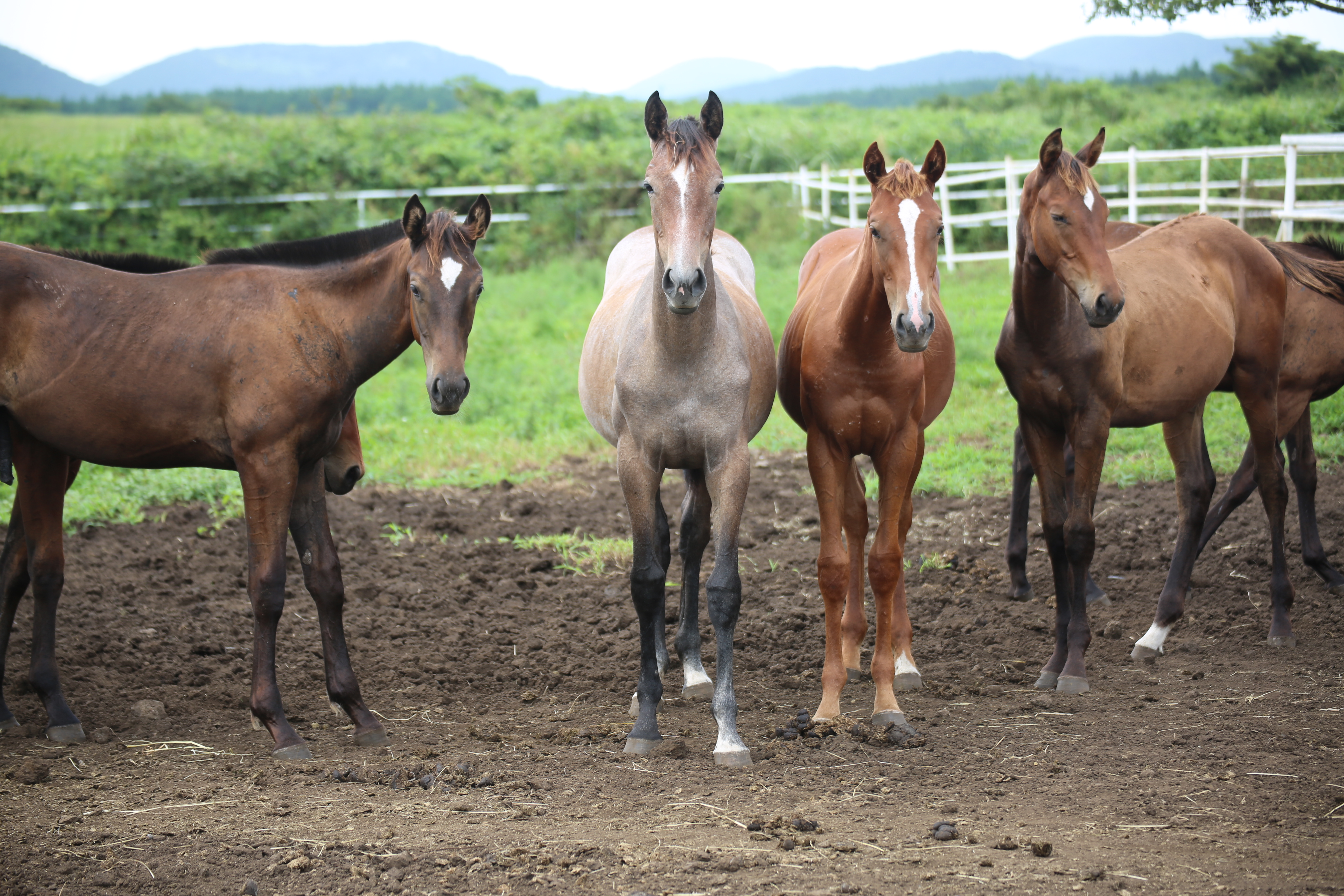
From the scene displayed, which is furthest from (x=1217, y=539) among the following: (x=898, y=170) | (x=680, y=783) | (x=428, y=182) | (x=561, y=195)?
(x=428, y=182)

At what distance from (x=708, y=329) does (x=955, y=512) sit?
13.2ft

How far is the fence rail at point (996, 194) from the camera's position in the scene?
1438 centimetres

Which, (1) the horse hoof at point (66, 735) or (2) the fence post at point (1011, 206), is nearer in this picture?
(1) the horse hoof at point (66, 735)

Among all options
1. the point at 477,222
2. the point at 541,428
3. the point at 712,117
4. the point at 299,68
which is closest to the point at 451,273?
the point at 477,222

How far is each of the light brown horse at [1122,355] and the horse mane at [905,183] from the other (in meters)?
0.73

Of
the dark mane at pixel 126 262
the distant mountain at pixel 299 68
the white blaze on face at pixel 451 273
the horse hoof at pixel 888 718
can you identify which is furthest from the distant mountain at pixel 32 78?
the horse hoof at pixel 888 718

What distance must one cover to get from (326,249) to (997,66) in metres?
176

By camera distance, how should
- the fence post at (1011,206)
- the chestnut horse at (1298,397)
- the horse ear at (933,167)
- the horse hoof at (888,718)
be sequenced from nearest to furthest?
the horse ear at (933,167) → the horse hoof at (888,718) → the chestnut horse at (1298,397) → the fence post at (1011,206)

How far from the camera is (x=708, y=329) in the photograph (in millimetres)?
4324

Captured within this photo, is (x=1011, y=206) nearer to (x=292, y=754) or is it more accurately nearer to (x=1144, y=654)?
(x=1144, y=654)

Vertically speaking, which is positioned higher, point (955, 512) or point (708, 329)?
point (708, 329)

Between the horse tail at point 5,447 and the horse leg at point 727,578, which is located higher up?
the horse tail at point 5,447

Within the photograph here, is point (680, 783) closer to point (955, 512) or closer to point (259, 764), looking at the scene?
point (259, 764)

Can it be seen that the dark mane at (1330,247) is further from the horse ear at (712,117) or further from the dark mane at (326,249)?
the dark mane at (326,249)
